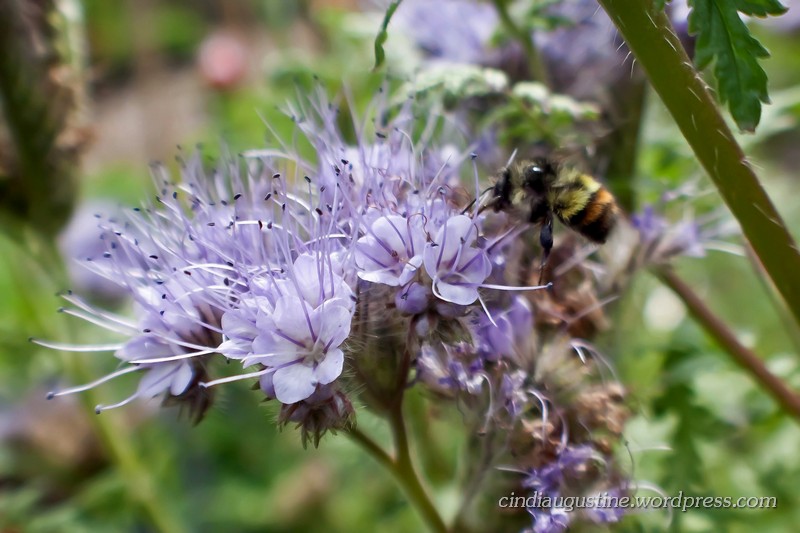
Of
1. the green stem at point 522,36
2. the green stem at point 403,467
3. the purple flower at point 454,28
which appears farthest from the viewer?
the purple flower at point 454,28

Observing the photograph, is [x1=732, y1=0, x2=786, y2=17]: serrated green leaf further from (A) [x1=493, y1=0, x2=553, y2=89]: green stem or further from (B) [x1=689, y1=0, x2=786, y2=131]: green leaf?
(A) [x1=493, y1=0, x2=553, y2=89]: green stem

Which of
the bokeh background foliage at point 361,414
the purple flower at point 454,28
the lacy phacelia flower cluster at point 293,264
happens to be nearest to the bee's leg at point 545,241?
the lacy phacelia flower cluster at point 293,264

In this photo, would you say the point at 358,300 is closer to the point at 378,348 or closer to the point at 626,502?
the point at 378,348

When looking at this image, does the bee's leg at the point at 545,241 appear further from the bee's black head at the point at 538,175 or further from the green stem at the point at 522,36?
the green stem at the point at 522,36

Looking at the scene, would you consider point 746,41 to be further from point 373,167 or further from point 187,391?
point 187,391

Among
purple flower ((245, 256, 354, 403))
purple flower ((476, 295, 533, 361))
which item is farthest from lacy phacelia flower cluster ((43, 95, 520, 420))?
purple flower ((476, 295, 533, 361))

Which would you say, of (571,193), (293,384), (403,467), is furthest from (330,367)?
(571,193)
